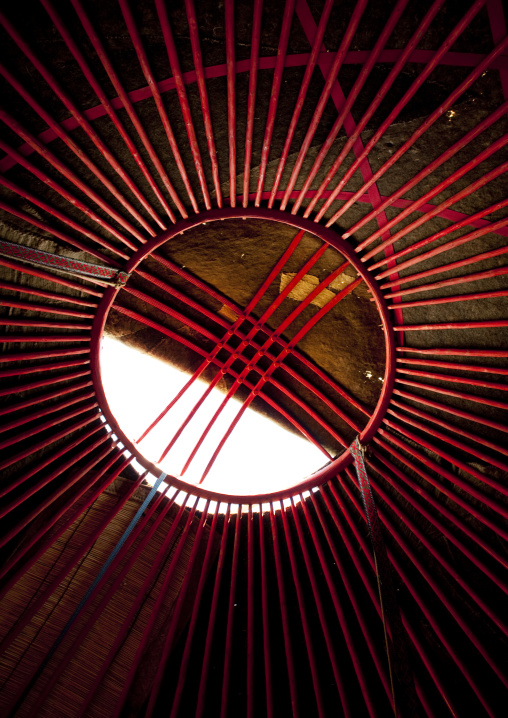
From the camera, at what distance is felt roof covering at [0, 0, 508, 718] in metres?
2.34

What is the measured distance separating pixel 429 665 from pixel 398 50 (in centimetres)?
421

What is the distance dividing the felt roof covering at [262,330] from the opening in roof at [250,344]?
32mm

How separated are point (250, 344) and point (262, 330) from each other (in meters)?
0.20

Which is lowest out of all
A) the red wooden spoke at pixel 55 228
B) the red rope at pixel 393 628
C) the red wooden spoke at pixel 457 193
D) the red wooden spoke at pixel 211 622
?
the red wooden spoke at pixel 211 622

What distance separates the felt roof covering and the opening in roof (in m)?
0.03

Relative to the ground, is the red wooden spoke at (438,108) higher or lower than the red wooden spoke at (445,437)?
higher

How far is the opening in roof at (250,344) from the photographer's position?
156 inches

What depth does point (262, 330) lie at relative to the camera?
4.45m

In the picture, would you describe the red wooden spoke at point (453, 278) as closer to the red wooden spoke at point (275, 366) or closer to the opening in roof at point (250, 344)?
the opening in roof at point (250, 344)

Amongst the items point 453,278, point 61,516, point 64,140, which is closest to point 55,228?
point 64,140

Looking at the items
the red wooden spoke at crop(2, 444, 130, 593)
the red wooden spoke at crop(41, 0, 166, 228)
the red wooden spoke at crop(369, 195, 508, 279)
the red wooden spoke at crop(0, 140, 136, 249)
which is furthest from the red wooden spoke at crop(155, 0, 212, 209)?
the red wooden spoke at crop(2, 444, 130, 593)

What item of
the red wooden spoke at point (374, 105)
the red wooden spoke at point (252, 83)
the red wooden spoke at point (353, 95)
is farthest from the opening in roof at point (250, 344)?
the red wooden spoke at point (252, 83)

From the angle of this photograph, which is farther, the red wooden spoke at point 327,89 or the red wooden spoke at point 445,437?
the red wooden spoke at point 445,437

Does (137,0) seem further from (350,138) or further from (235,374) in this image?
(235,374)
